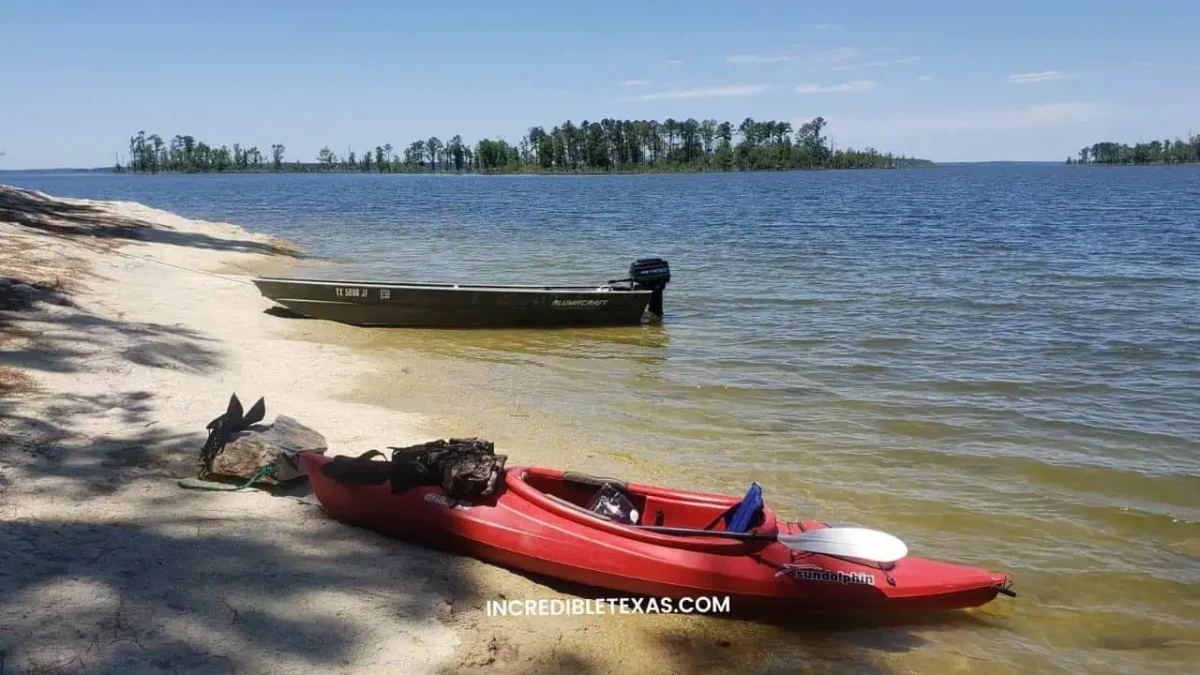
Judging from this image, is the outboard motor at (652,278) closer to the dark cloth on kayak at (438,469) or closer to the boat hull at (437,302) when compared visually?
the boat hull at (437,302)

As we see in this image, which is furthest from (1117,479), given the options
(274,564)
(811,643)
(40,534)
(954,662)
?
(40,534)

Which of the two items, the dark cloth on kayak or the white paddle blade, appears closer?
the white paddle blade

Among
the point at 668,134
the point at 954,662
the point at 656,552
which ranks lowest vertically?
the point at 954,662

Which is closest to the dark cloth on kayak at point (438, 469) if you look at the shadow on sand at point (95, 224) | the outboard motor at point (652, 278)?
the outboard motor at point (652, 278)

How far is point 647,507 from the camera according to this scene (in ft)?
19.9

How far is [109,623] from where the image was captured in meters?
4.18

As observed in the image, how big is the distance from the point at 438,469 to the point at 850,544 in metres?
2.81

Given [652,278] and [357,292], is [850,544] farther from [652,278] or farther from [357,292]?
[357,292]

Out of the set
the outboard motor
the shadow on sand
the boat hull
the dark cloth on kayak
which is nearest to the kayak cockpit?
the dark cloth on kayak

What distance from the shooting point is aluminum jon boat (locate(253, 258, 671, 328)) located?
46.1ft

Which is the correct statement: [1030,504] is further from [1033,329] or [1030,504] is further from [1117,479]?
[1033,329]

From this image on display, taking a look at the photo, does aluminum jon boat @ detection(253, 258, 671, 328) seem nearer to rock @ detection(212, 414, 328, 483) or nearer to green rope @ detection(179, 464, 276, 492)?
rock @ detection(212, 414, 328, 483)

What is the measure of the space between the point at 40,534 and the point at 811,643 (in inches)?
185

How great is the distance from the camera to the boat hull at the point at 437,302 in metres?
14.0
